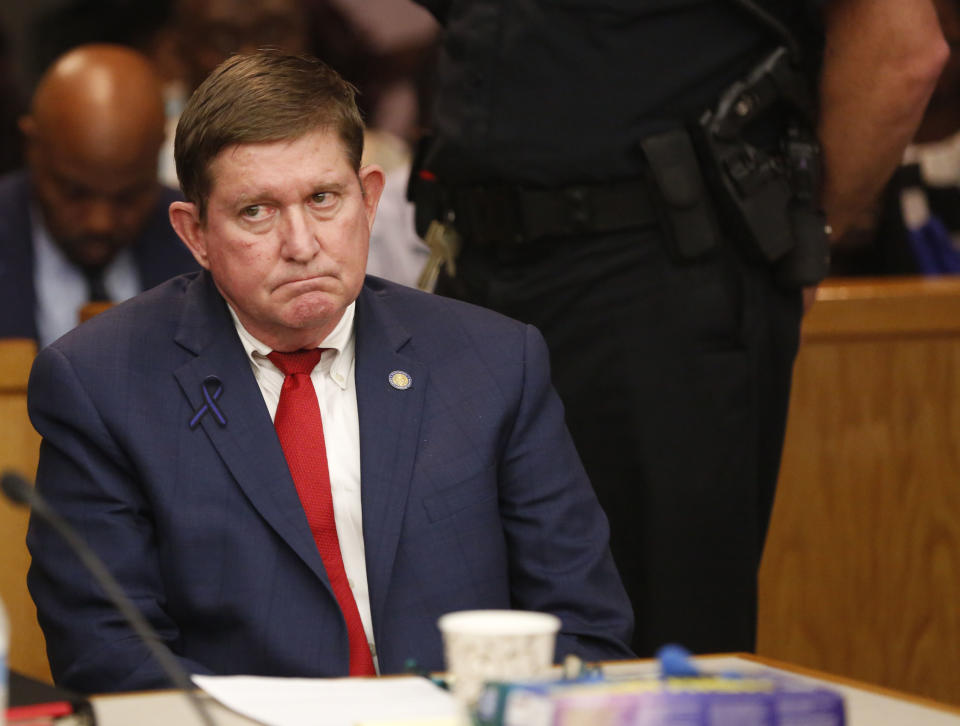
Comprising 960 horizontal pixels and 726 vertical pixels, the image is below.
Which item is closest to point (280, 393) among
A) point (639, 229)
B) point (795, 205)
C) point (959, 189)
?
point (639, 229)

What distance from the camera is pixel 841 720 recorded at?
1.12m

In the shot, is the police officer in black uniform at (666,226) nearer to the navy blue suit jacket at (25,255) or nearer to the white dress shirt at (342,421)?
the white dress shirt at (342,421)

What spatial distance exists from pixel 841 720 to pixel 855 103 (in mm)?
1437

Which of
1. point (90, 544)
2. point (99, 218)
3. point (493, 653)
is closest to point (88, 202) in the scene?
point (99, 218)

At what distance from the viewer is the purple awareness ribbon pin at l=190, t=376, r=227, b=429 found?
182 centimetres

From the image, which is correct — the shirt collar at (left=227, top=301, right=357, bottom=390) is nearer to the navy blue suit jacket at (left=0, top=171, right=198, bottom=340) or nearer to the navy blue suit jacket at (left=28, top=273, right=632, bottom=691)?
the navy blue suit jacket at (left=28, top=273, right=632, bottom=691)

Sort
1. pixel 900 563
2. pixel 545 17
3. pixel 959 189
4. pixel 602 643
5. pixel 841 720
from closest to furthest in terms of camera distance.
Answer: pixel 841 720, pixel 602 643, pixel 545 17, pixel 900 563, pixel 959 189

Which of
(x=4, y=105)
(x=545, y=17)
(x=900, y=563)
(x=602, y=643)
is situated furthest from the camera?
(x=4, y=105)

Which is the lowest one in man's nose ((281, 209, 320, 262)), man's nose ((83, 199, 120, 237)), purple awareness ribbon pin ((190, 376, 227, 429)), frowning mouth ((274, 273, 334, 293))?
purple awareness ribbon pin ((190, 376, 227, 429))

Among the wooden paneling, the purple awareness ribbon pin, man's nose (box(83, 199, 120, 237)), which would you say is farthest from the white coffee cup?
man's nose (box(83, 199, 120, 237))

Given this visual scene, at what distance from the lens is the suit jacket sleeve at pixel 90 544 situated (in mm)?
1693

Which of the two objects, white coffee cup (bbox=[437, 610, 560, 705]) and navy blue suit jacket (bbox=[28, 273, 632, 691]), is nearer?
white coffee cup (bbox=[437, 610, 560, 705])

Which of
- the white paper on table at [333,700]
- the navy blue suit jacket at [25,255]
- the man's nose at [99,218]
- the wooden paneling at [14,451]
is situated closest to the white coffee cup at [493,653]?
the white paper on table at [333,700]

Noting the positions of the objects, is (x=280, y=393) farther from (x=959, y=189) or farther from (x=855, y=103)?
(x=959, y=189)
